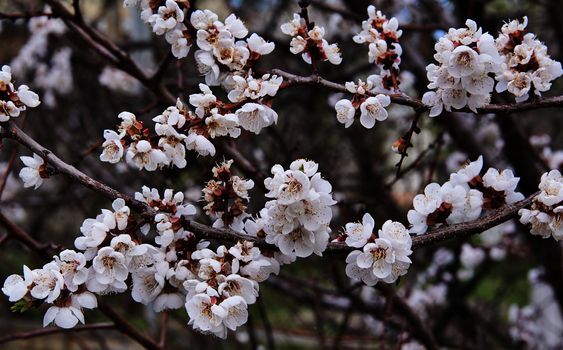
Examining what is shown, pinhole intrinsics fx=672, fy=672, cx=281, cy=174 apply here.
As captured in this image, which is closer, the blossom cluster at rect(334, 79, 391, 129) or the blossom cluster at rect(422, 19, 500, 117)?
the blossom cluster at rect(422, 19, 500, 117)

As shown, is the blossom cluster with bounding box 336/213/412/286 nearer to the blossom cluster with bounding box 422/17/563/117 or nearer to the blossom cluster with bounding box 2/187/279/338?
the blossom cluster with bounding box 2/187/279/338

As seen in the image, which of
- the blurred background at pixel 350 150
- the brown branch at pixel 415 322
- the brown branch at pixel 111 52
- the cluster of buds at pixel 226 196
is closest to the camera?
the cluster of buds at pixel 226 196

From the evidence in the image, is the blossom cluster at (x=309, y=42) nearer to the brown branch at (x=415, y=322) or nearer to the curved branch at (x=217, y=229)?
the curved branch at (x=217, y=229)

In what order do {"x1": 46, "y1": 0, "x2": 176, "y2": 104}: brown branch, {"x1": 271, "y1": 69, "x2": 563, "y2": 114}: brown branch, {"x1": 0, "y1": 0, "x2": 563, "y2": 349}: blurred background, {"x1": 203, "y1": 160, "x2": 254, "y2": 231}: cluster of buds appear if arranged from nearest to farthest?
{"x1": 203, "y1": 160, "x2": 254, "y2": 231}: cluster of buds, {"x1": 271, "y1": 69, "x2": 563, "y2": 114}: brown branch, {"x1": 46, "y1": 0, "x2": 176, "y2": 104}: brown branch, {"x1": 0, "y1": 0, "x2": 563, "y2": 349}: blurred background

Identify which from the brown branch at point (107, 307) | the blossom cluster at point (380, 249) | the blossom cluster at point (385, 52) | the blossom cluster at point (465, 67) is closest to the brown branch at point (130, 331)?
the brown branch at point (107, 307)

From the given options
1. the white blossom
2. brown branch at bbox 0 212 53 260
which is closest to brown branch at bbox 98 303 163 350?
brown branch at bbox 0 212 53 260

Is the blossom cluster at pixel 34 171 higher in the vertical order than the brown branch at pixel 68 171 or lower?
lower
